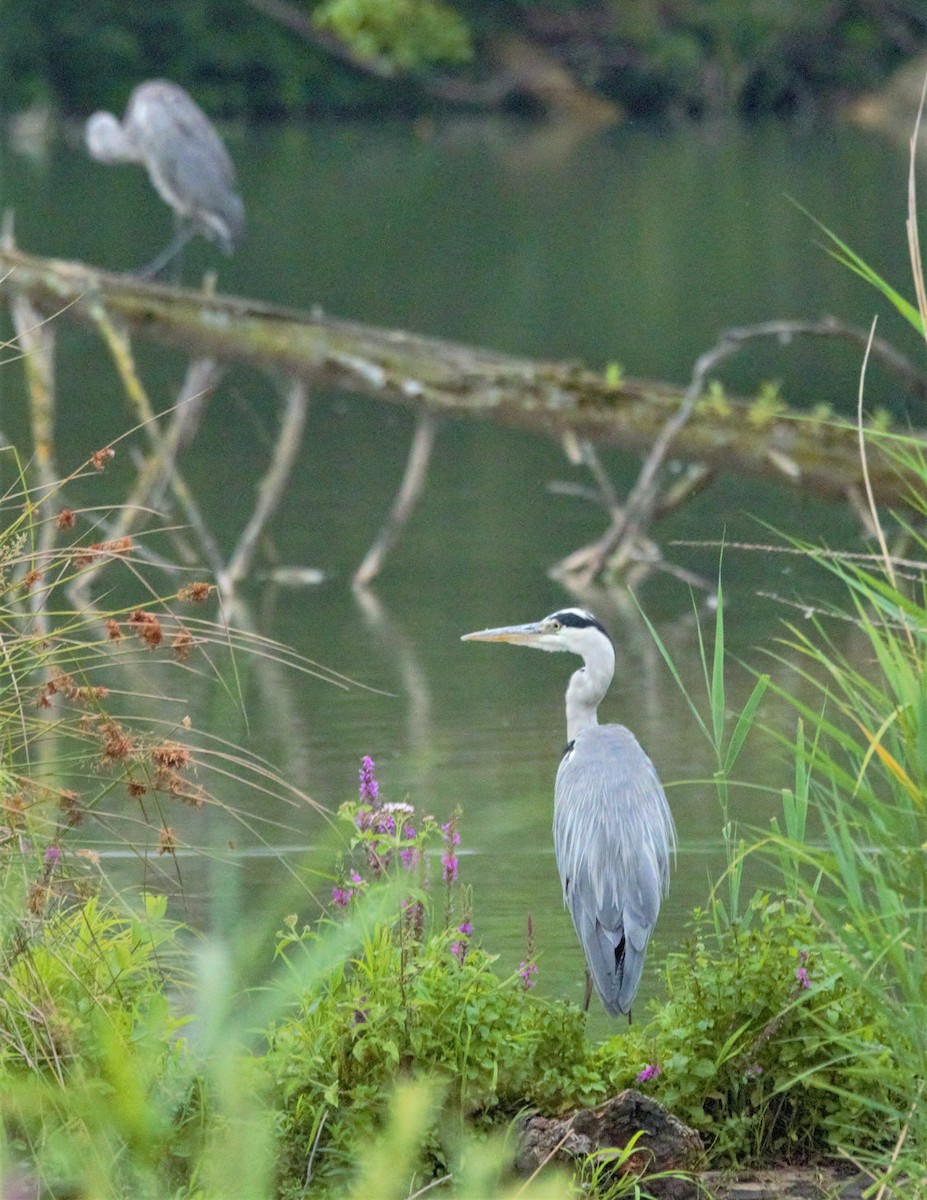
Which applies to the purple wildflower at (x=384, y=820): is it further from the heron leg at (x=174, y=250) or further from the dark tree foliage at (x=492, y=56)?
the dark tree foliage at (x=492, y=56)

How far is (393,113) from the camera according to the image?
5016 cm

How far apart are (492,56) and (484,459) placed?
3798 centimetres

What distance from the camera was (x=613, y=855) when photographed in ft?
13.7

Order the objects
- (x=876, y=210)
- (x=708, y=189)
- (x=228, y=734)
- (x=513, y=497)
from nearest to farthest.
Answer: (x=228, y=734) < (x=513, y=497) < (x=876, y=210) < (x=708, y=189)

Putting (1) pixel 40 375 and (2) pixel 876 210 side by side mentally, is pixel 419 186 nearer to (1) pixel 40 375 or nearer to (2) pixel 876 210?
(2) pixel 876 210

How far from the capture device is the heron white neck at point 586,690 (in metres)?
5.22

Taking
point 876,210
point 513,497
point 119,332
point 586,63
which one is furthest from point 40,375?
point 586,63

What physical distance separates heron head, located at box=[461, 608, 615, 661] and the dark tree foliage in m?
42.5

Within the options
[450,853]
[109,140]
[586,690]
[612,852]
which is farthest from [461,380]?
[450,853]

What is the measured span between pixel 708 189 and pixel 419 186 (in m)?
4.28

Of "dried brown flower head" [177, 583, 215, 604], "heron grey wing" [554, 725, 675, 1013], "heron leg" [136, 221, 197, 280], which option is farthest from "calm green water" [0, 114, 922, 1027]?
"heron leg" [136, 221, 197, 280]

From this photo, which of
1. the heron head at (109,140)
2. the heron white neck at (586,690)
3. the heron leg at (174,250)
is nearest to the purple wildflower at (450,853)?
the heron white neck at (586,690)

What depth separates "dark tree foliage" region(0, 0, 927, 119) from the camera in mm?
46844

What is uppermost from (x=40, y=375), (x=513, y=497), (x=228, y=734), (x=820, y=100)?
(x=40, y=375)
